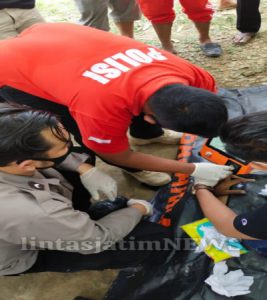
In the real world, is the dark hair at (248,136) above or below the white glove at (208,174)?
above

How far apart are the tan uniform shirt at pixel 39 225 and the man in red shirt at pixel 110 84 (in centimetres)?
29

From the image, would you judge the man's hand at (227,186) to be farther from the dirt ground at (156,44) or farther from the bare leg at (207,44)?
the bare leg at (207,44)

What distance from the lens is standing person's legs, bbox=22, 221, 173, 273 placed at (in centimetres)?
144

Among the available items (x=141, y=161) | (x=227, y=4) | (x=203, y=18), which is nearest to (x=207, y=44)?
(x=203, y=18)

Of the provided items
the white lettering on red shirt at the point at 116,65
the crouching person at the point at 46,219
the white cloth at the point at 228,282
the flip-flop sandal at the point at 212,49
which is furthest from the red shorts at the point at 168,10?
the white cloth at the point at 228,282

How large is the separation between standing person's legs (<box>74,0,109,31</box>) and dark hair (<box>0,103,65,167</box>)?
1.70 metres

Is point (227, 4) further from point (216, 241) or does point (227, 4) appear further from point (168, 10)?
point (216, 241)

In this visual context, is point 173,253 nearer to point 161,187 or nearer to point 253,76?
point 161,187

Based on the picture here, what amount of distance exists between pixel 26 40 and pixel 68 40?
20 cm

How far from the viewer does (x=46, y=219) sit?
1.17m

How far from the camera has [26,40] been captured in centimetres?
154

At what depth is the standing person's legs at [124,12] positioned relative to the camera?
2879mm

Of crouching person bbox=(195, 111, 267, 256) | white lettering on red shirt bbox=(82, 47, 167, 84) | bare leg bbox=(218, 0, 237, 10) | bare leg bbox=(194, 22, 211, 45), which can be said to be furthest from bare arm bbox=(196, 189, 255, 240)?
bare leg bbox=(218, 0, 237, 10)

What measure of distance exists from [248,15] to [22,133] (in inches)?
96.2
